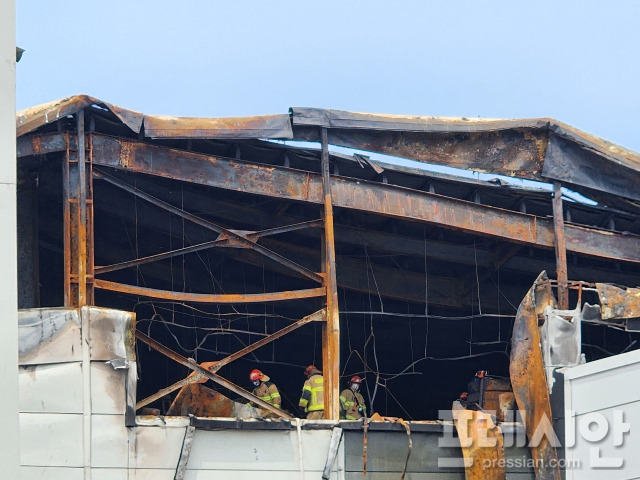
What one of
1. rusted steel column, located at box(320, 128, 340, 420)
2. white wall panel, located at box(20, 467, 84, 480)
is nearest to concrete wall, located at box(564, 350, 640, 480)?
rusted steel column, located at box(320, 128, 340, 420)

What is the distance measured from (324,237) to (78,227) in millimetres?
3829

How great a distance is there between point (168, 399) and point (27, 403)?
5.62 metres

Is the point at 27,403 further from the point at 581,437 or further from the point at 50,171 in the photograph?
the point at 581,437

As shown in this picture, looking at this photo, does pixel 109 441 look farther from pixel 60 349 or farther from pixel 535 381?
pixel 535 381

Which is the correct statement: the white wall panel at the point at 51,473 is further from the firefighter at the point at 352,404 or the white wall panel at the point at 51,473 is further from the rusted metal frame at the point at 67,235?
the firefighter at the point at 352,404

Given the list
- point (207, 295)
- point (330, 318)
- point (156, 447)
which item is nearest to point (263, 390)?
point (330, 318)

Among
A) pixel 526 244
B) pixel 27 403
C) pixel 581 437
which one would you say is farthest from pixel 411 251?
pixel 27 403

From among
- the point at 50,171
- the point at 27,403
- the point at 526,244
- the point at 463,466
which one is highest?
the point at 50,171

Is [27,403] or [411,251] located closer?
[27,403]

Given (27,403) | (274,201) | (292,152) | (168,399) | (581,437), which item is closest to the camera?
(27,403)

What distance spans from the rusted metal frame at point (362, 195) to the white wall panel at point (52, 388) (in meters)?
3.18

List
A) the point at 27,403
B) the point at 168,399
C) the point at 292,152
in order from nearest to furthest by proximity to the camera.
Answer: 1. the point at 27,403
2. the point at 292,152
3. the point at 168,399

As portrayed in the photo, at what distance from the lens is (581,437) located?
666 inches

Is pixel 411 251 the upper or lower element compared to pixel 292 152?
lower
